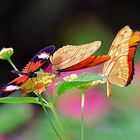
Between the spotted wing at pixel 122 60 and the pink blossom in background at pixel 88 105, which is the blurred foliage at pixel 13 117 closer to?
the pink blossom in background at pixel 88 105

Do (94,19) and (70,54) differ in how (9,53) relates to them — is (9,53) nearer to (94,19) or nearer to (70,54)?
(70,54)

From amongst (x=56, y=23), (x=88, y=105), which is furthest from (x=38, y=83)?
(x=56, y=23)

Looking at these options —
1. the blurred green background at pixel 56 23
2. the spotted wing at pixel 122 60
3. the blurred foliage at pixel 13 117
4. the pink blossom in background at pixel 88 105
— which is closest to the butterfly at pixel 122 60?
the spotted wing at pixel 122 60

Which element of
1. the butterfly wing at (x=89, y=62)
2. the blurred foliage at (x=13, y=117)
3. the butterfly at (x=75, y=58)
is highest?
the butterfly at (x=75, y=58)

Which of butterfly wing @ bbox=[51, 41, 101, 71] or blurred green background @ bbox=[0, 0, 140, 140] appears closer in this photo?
butterfly wing @ bbox=[51, 41, 101, 71]

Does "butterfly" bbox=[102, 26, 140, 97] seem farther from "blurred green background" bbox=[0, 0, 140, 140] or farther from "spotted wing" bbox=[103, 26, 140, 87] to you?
"blurred green background" bbox=[0, 0, 140, 140]

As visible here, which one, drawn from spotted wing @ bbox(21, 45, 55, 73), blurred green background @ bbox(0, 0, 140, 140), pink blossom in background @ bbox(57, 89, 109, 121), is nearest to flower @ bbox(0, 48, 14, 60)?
spotted wing @ bbox(21, 45, 55, 73)

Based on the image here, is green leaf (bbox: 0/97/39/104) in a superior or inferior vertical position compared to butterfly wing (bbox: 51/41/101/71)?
inferior
